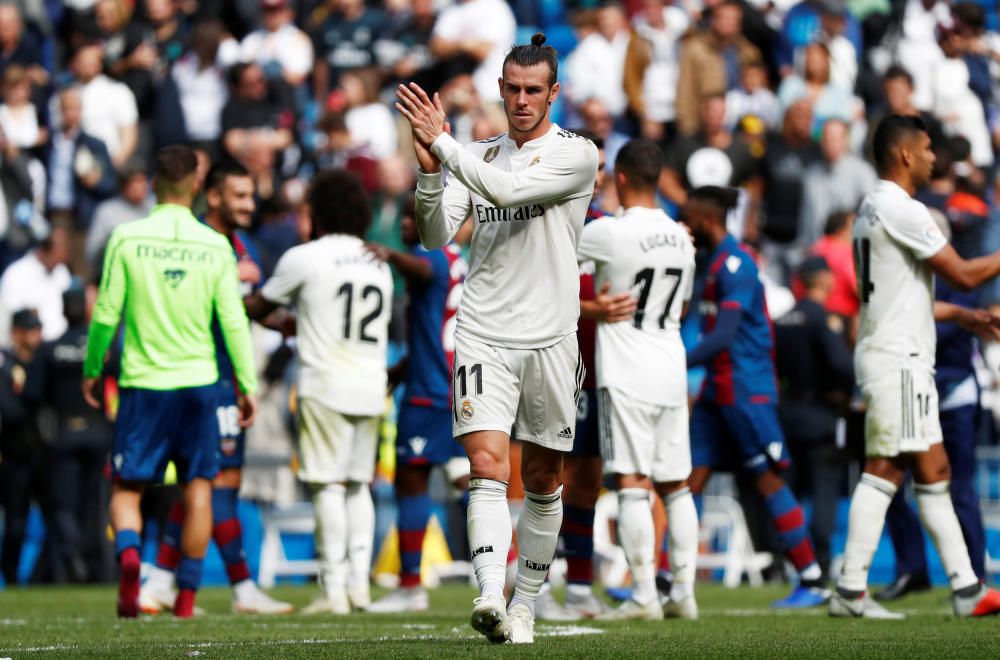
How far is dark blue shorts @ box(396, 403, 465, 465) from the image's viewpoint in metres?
11.8

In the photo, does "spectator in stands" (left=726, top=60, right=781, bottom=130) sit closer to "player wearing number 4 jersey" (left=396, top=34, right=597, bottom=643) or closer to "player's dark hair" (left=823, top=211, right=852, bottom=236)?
"player's dark hair" (left=823, top=211, right=852, bottom=236)

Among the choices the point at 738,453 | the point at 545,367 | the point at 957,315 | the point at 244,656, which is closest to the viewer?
the point at 244,656

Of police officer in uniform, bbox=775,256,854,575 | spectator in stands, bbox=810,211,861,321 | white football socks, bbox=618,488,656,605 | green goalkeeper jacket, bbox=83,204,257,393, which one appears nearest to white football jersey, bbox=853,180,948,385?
Answer: white football socks, bbox=618,488,656,605

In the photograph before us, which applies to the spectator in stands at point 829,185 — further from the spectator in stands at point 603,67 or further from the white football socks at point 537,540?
the white football socks at point 537,540

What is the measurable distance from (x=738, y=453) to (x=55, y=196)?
33.1 ft

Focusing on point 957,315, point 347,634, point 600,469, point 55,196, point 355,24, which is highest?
point 355,24

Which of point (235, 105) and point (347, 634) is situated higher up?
point (235, 105)

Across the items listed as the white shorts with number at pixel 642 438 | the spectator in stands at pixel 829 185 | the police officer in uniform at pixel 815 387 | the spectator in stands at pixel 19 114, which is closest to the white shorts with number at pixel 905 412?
the white shorts with number at pixel 642 438

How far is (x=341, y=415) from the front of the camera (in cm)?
1141

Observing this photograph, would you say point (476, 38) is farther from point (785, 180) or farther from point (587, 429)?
point (587, 429)

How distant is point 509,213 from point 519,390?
2.56ft

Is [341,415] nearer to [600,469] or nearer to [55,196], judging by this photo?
[600,469]

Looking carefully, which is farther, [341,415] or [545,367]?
[341,415]

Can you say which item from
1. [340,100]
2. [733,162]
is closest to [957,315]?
[733,162]
